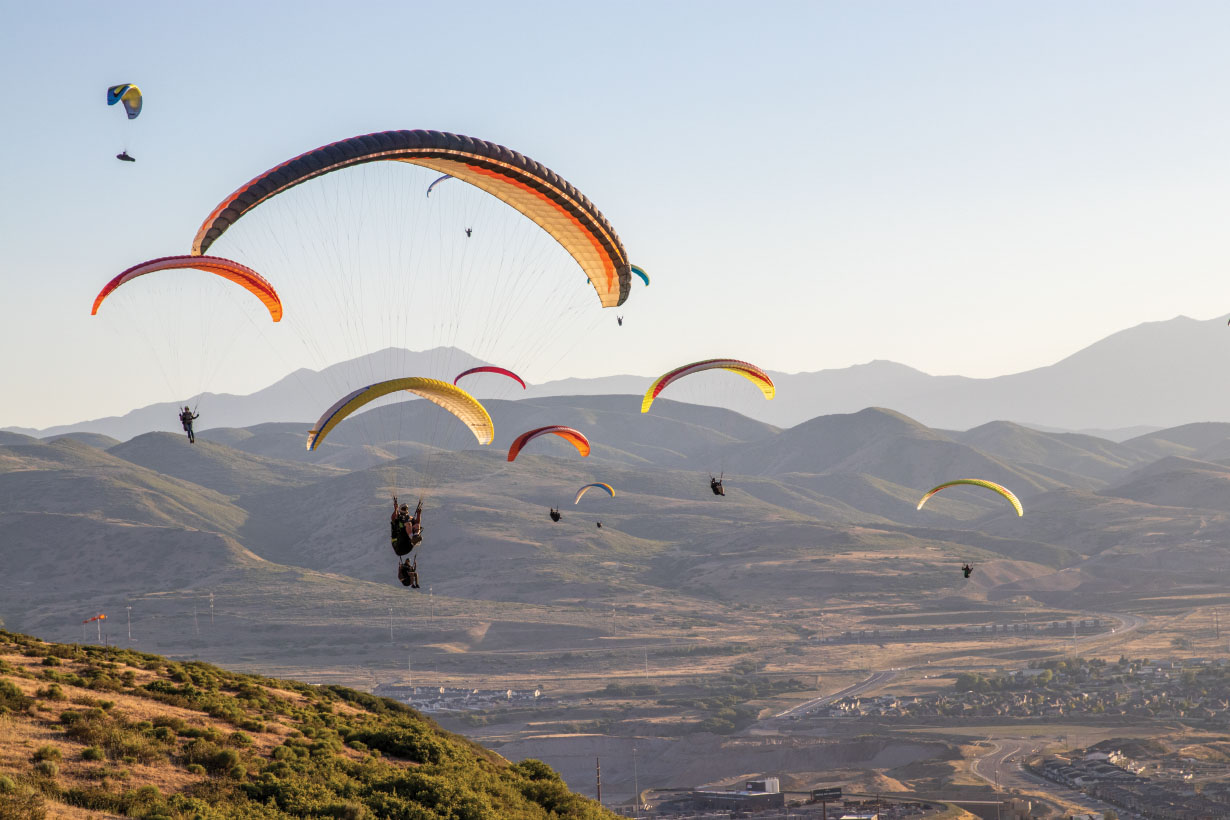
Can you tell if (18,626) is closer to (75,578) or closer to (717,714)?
(75,578)

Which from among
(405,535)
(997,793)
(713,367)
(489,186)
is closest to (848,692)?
(997,793)

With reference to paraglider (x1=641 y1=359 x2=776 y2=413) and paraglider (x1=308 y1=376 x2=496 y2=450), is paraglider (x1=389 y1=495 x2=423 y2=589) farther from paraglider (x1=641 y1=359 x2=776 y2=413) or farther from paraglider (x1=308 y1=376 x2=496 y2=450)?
paraglider (x1=641 y1=359 x2=776 y2=413)

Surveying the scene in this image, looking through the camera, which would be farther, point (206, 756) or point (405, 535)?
point (405, 535)

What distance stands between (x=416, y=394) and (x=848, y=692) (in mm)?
84560

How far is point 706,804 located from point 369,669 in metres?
68.5

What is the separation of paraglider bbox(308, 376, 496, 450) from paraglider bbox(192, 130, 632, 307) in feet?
14.1

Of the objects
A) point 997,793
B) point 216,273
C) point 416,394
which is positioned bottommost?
point 997,793

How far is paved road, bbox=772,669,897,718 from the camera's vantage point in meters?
94.9

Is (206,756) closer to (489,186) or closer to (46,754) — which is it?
(46,754)

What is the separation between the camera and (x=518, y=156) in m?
24.1

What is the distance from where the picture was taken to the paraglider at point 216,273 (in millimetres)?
28062

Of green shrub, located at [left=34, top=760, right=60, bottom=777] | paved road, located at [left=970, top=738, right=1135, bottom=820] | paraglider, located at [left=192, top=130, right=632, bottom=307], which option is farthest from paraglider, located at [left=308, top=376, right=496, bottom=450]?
paved road, located at [left=970, top=738, right=1135, bottom=820]

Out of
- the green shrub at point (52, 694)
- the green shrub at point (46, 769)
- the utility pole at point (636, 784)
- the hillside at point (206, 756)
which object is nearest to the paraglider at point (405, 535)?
the hillside at point (206, 756)

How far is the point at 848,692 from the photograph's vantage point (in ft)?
335
